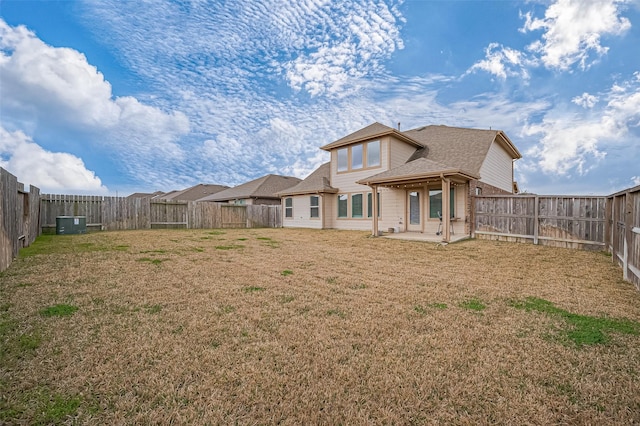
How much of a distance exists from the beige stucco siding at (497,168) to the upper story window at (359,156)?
199 inches

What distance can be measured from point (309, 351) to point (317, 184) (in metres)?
15.6

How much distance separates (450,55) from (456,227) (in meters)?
7.48

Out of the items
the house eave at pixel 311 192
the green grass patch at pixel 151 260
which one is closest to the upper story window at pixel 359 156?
the house eave at pixel 311 192

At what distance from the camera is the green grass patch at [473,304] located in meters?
3.90

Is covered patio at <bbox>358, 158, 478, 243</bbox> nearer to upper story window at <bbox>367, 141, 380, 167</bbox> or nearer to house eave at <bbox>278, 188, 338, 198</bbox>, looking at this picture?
upper story window at <bbox>367, 141, 380, 167</bbox>

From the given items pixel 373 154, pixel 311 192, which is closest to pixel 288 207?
pixel 311 192

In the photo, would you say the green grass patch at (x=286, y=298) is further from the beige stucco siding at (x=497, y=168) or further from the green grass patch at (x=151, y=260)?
the beige stucco siding at (x=497, y=168)

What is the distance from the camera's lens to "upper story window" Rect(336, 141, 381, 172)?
14.9m

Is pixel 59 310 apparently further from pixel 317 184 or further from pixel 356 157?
pixel 317 184

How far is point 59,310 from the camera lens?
3.62m

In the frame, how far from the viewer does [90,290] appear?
4527 millimetres

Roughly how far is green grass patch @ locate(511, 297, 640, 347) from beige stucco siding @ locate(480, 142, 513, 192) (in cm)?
1040

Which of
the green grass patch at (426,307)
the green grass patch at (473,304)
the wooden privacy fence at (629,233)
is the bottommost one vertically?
the green grass patch at (473,304)

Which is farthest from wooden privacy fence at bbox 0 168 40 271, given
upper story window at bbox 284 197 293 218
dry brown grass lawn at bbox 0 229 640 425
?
upper story window at bbox 284 197 293 218
